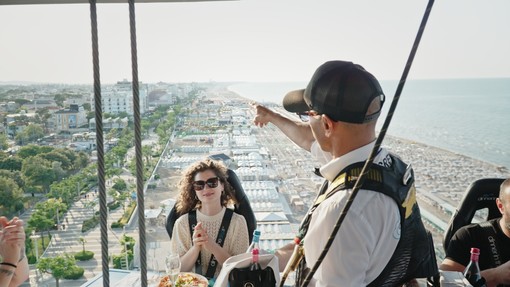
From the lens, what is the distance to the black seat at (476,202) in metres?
2.01

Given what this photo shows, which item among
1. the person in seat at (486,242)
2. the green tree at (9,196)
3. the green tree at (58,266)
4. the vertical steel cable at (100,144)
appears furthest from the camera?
the green tree at (58,266)

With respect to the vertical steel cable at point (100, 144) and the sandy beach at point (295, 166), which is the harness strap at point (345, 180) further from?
the sandy beach at point (295, 166)

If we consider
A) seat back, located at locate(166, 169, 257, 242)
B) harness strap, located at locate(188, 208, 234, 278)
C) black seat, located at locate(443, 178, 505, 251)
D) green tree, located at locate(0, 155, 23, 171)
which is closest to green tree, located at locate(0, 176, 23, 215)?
green tree, located at locate(0, 155, 23, 171)

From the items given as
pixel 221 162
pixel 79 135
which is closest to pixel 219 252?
pixel 221 162

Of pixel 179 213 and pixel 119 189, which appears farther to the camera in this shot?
pixel 119 189

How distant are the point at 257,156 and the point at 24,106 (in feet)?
7.14

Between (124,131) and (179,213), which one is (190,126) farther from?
(179,213)

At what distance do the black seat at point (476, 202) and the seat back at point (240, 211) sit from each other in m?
0.98

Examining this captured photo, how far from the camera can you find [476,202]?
79.5 inches

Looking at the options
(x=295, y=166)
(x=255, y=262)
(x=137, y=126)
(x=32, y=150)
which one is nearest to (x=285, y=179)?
(x=295, y=166)

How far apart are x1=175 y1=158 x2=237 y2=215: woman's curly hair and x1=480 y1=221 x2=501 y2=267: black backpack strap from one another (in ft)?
3.97

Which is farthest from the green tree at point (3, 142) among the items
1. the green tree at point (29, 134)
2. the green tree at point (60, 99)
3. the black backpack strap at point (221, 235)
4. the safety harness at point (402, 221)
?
the safety harness at point (402, 221)

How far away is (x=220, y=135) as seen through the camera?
4449 millimetres

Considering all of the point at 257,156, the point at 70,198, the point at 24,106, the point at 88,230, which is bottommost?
the point at 88,230
